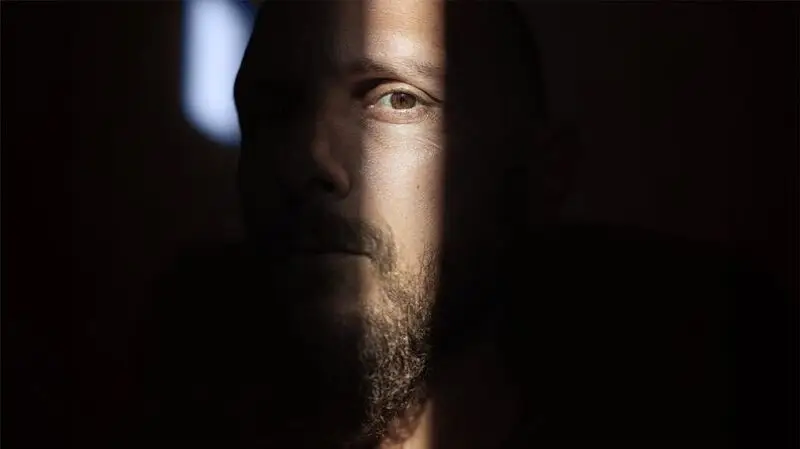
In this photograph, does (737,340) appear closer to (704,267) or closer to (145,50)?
(704,267)

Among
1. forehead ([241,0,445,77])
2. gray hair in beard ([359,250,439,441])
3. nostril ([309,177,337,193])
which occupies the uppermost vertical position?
forehead ([241,0,445,77])

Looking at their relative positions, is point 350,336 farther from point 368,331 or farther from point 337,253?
point 337,253

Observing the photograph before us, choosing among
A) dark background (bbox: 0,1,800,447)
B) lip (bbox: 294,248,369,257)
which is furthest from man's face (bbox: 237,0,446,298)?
dark background (bbox: 0,1,800,447)

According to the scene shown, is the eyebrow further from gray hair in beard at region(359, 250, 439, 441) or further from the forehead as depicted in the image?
gray hair in beard at region(359, 250, 439, 441)

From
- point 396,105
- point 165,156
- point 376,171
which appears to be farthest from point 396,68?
point 165,156

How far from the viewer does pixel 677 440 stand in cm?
121

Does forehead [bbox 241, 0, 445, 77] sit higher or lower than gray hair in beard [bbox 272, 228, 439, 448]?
higher

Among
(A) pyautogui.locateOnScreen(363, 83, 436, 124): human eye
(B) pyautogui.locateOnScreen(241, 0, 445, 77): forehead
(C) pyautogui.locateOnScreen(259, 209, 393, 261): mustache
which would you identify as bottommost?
(C) pyautogui.locateOnScreen(259, 209, 393, 261): mustache

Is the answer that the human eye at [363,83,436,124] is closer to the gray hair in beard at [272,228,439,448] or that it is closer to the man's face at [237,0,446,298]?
the man's face at [237,0,446,298]

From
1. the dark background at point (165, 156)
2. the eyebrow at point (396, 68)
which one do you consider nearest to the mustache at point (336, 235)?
the dark background at point (165, 156)

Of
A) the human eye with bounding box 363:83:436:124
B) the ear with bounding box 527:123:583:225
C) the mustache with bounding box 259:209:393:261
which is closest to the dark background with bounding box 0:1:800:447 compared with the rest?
the ear with bounding box 527:123:583:225

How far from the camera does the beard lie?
116cm

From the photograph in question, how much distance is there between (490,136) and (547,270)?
0.85 ft

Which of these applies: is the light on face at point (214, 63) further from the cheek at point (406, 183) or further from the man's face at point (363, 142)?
the cheek at point (406, 183)
